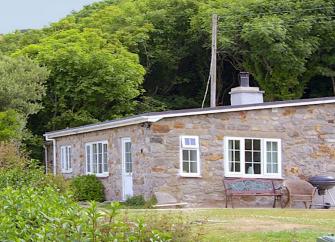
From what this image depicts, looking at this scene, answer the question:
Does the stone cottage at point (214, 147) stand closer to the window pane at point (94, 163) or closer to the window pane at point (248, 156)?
the window pane at point (248, 156)

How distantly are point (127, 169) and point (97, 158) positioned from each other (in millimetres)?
2207

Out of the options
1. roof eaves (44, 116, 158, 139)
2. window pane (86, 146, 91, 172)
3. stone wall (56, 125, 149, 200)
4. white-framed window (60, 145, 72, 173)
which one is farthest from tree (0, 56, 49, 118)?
window pane (86, 146, 91, 172)

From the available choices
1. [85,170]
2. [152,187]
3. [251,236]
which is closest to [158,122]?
[152,187]

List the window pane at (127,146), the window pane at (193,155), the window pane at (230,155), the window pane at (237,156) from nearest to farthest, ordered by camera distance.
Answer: the window pane at (193,155)
the window pane at (230,155)
the window pane at (237,156)
the window pane at (127,146)

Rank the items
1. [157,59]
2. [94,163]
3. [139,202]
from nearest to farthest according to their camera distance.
A: [139,202]
[94,163]
[157,59]

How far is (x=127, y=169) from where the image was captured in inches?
913

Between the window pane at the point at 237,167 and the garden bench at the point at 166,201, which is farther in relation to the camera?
the window pane at the point at 237,167

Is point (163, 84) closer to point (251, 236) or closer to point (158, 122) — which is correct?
point (158, 122)

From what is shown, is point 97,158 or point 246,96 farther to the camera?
point 97,158

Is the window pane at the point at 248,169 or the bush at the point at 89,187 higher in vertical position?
the window pane at the point at 248,169

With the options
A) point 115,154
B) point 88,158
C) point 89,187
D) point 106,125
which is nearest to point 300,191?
point 115,154

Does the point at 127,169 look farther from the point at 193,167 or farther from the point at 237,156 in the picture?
the point at 237,156

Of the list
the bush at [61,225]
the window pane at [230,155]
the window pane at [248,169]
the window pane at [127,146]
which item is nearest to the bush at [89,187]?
the window pane at [127,146]

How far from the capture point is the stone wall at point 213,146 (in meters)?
21.4
